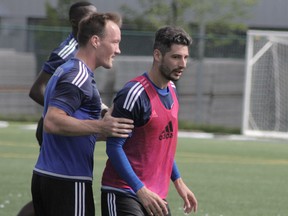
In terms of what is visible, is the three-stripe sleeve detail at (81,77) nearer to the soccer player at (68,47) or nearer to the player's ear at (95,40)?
the player's ear at (95,40)

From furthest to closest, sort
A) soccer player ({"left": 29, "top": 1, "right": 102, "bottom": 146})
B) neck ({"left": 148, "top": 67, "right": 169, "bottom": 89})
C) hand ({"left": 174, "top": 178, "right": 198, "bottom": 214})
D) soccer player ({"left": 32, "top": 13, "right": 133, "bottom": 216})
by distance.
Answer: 1. soccer player ({"left": 29, "top": 1, "right": 102, "bottom": 146})
2. hand ({"left": 174, "top": 178, "right": 198, "bottom": 214})
3. neck ({"left": 148, "top": 67, "right": 169, "bottom": 89})
4. soccer player ({"left": 32, "top": 13, "right": 133, "bottom": 216})

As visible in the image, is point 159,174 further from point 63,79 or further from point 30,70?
point 30,70

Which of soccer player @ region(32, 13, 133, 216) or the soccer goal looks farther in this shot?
the soccer goal

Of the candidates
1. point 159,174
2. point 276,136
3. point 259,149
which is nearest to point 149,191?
point 159,174

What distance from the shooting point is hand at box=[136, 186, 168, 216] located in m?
5.91

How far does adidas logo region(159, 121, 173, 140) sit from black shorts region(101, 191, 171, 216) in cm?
43

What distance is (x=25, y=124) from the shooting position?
25484 mm

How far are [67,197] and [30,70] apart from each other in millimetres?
21534

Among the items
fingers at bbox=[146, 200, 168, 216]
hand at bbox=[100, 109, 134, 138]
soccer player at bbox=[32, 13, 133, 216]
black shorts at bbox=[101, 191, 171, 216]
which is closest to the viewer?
hand at bbox=[100, 109, 134, 138]

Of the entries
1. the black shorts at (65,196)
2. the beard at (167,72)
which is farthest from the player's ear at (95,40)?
the black shorts at (65,196)

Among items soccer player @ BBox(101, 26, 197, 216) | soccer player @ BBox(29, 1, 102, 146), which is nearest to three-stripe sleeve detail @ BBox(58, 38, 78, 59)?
soccer player @ BBox(29, 1, 102, 146)

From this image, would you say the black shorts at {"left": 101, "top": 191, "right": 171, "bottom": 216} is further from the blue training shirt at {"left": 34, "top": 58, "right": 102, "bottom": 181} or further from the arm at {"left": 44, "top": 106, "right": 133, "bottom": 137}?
the arm at {"left": 44, "top": 106, "right": 133, "bottom": 137}

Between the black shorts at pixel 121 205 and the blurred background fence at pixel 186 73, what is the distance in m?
19.7

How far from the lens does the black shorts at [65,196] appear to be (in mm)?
6109
